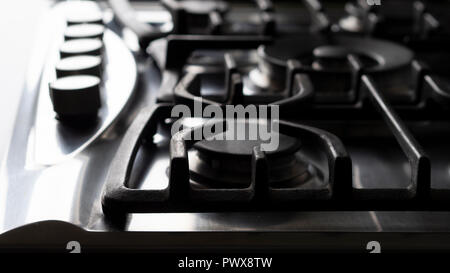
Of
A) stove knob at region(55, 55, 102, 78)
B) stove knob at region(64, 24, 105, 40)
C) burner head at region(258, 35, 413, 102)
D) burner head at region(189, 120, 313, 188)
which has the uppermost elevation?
stove knob at region(64, 24, 105, 40)

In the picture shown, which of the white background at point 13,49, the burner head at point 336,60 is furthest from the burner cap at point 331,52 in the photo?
the white background at point 13,49

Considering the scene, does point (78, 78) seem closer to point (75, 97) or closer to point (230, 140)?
point (75, 97)

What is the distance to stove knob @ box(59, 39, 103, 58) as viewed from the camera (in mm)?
802

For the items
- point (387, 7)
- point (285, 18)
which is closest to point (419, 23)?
point (387, 7)

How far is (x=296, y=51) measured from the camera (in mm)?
929

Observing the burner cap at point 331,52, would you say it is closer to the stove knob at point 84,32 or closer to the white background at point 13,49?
the stove knob at point 84,32

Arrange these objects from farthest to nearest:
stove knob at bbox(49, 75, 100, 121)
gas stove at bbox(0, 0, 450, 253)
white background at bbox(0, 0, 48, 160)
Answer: white background at bbox(0, 0, 48, 160) → stove knob at bbox(49, 75, 100, 121) → gas stove at bbox(0, 0, 450, 253)

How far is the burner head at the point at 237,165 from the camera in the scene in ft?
1.94

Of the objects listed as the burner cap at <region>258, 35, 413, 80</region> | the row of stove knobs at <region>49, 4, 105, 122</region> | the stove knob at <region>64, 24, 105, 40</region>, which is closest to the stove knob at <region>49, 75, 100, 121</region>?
the row of stove knobs at <region>49, 4, 105, 122</region>

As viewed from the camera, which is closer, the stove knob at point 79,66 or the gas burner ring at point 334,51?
the stove knob at point 79,66

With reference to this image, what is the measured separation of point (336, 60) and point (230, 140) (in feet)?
1.01

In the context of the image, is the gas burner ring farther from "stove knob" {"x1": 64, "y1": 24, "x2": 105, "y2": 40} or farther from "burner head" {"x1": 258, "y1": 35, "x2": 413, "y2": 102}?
"stove knob" {"x1": 64, "y1": 24, "x2": 105, "y2": 40}

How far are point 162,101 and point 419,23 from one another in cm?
58

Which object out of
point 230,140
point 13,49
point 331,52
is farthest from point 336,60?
point 13,49
